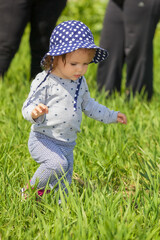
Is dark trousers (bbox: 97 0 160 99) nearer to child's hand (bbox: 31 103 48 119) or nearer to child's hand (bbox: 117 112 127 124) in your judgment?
child's hand (bbox: 117 112 127 124)

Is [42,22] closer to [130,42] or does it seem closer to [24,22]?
[24,22]

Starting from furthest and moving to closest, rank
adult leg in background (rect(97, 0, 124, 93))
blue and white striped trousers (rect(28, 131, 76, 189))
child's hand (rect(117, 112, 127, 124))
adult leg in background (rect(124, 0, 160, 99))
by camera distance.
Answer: adult leg in background (rect(97, 0, 124, 93))
adult leg in background (rect(124, 0, 160, 99))
child's hand (rect(117, 112, 127, 124))
blue and white striped trousers (rect(28, 131, 76, 189))

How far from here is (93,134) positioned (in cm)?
297

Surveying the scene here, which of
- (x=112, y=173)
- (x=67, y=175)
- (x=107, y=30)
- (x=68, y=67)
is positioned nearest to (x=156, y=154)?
(x=112, y=173)

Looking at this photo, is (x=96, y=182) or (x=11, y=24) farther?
(x=11, y=24)

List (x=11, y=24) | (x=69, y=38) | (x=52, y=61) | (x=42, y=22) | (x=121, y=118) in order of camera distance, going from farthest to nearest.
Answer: (x=42, y=22), (x=11, y=24), (x=121, y=118), (x=52, y=61), (x=69, y=38)

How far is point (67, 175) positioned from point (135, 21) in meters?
1.99

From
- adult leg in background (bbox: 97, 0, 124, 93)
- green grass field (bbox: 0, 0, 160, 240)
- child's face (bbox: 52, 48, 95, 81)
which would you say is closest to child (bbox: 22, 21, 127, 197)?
child's face (bbox: 52, 48, 95, 81)

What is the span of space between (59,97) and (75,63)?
18 cm

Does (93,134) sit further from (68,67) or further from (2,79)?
(2,79)

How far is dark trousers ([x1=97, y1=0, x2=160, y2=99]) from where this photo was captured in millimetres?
3771

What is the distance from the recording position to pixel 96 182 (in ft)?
7.20

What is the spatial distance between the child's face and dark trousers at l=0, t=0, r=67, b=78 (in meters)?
1.70

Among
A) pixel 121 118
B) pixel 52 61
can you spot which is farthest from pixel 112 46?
pixel 52 61
